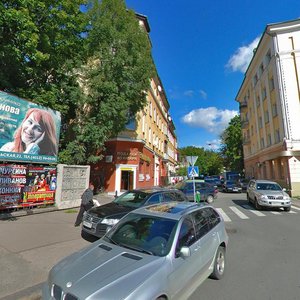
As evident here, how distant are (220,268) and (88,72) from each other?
49.2 ft

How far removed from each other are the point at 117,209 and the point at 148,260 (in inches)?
187

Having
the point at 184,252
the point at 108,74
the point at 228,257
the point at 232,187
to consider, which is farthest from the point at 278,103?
the point at 184,252

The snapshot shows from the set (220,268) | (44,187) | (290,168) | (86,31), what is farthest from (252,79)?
(220,268)

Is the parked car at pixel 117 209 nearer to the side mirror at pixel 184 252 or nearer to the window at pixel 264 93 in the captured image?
the side mirror at pixel 184 252

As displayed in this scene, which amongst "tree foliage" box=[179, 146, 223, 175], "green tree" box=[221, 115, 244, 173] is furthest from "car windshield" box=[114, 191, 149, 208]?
"tree foliage" box=[179, 146, 223, 175]

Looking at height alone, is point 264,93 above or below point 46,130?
above

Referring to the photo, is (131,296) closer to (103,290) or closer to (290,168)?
(103,290)

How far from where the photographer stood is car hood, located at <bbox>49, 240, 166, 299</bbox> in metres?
2.73

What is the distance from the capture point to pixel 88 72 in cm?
1638

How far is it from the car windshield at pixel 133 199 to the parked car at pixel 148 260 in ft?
11.4

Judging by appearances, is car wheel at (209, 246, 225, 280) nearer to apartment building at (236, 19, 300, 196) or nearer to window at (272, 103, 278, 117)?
apartment building at (236, 19, 300, 196)

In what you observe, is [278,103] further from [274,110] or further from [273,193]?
[273,193]

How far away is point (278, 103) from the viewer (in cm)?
2684

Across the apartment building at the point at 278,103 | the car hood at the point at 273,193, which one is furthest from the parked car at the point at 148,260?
the apartment building at the point at 278,103
